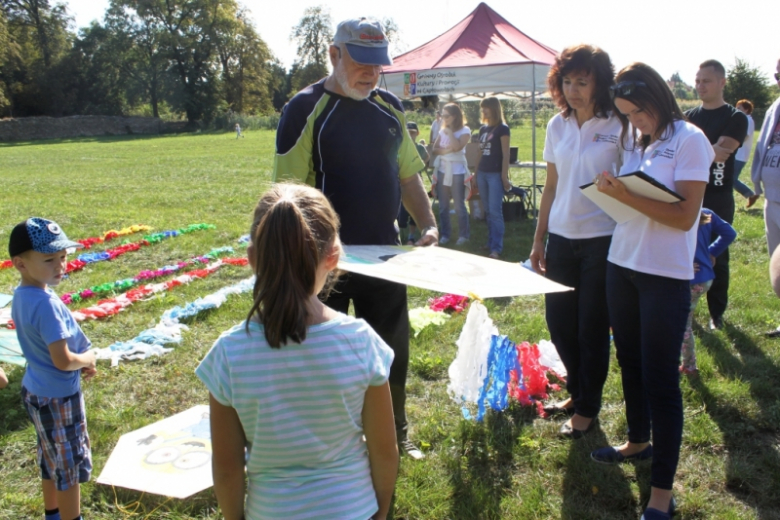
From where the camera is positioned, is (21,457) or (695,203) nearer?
(695,203)

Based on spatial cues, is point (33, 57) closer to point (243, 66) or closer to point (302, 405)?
point (243, 66)

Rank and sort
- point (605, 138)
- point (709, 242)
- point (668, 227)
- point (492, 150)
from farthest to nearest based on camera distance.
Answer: point (492, 150), point (709, 242), point (605, 138), point (668, 227)

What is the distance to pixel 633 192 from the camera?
2547 millimetres

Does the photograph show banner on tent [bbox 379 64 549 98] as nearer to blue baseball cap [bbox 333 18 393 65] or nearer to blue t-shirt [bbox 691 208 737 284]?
blue t-shirt [bbox 691 208 737 284]

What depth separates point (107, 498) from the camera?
9.86 ft

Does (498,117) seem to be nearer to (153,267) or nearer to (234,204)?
(153,267)

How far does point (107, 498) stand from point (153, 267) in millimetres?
5073

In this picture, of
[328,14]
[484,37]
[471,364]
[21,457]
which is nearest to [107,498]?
→ [21,457]

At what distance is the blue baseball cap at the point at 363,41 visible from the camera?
A: 2.76 meters

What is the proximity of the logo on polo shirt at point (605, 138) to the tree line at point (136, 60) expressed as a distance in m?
58.9

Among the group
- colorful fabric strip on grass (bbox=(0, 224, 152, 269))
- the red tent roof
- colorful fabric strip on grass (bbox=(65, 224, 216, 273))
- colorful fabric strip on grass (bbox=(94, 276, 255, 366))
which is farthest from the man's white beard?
colorful fabric strip on grass (bbox=(0, 224, 152, 269))

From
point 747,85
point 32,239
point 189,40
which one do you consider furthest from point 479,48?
point 189,40

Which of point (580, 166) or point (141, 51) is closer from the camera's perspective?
point (580, 166)

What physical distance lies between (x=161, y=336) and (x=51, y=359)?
2.58m
